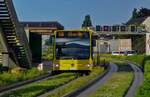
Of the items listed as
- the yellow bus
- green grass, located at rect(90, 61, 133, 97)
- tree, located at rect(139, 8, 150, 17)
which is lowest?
green grass, located at rect(90, 61, 133, 97)

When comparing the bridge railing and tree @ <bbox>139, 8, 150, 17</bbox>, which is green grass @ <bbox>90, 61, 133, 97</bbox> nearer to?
the bridge railing

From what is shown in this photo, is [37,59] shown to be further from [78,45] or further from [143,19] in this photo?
[143,19]

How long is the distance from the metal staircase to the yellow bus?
340 cm

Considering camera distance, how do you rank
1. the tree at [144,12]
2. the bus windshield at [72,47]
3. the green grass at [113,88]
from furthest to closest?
the tree at [144,12], the bus windshield at [72,47], the green grass at [113,88]

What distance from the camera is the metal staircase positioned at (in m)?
39.5

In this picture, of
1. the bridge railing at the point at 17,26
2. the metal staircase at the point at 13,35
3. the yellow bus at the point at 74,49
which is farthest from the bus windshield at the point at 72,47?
the metal staircase at the point at 13,35

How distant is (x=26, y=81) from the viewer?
1374 inches

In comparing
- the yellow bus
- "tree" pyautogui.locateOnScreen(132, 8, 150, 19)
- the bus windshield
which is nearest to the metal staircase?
the yellow bus

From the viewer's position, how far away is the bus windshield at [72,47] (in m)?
39.8

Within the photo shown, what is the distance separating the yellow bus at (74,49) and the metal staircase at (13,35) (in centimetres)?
340

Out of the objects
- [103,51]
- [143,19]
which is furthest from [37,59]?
[143,19]

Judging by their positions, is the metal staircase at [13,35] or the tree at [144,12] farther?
the tree at [144,12]

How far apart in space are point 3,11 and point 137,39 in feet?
312

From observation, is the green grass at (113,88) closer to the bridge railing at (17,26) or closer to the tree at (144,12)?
the bridge railing at (17,26)
